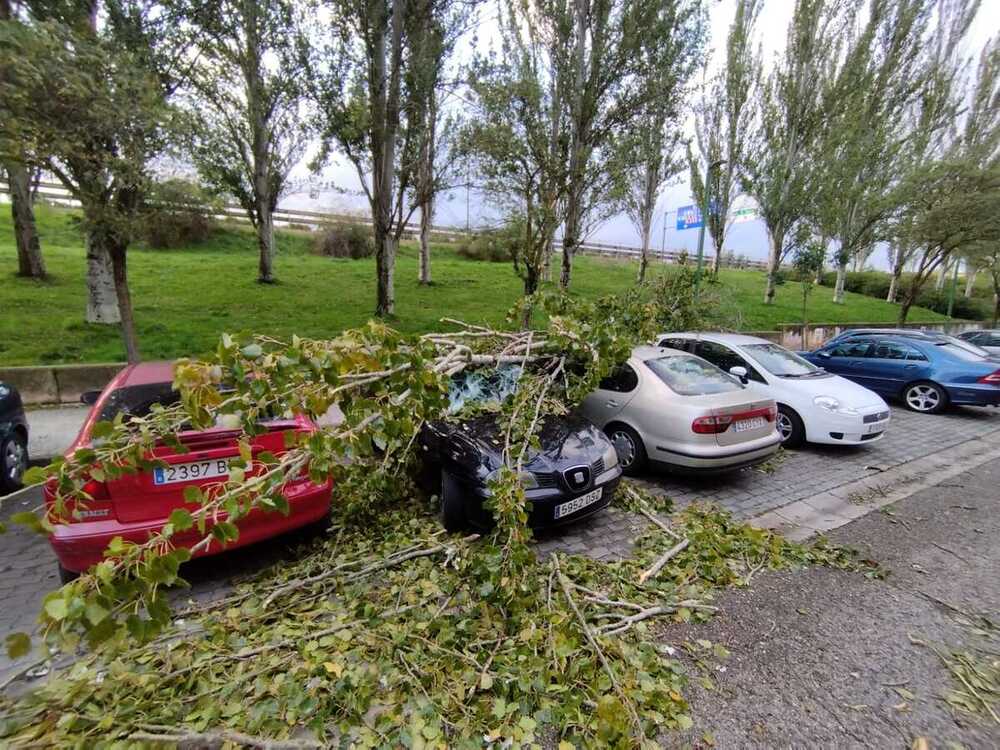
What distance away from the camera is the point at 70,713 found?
188cm

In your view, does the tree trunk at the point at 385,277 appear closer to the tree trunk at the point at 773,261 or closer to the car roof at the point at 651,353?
the car roof at the point at 651,353

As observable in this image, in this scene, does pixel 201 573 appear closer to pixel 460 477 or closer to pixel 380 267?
pixel 460 477

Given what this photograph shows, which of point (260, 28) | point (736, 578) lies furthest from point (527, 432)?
point (260, 28)

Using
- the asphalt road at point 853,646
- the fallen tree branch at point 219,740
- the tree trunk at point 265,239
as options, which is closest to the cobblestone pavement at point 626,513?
the asphalt road at point 853,646

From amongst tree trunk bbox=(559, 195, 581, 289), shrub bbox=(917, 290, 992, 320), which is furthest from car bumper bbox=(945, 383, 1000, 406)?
shrub bbox=(917, 290, 992, 320)

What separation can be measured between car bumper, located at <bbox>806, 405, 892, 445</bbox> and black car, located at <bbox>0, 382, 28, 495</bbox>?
8997mm

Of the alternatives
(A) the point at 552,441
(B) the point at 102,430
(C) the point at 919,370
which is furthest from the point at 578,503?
(C) the point at 919,370

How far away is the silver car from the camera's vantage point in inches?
179

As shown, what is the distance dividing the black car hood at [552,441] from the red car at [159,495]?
127cm

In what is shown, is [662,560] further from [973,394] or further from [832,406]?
[973,394]

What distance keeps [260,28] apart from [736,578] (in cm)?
1280

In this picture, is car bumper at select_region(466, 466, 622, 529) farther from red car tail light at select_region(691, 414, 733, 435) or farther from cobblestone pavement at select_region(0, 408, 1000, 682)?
red car tail light at select_region(691, 414, 733, 435)

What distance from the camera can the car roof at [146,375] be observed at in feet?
11.7

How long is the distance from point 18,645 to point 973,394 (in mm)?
11936
